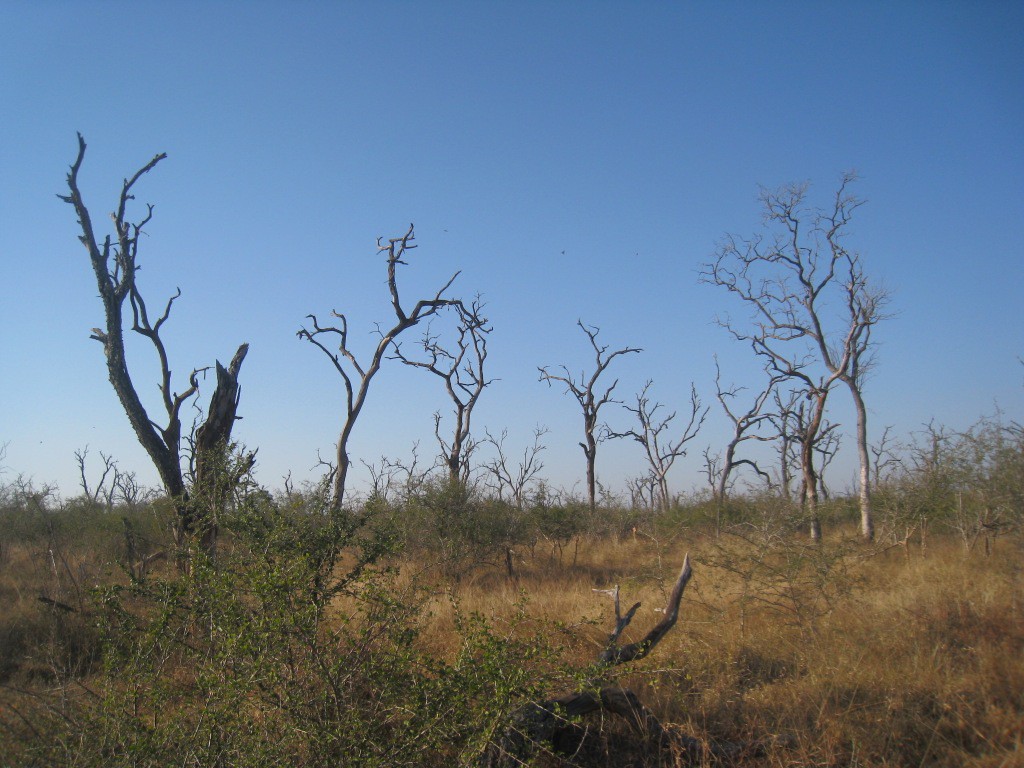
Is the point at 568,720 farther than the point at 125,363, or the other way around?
the point at 125,363

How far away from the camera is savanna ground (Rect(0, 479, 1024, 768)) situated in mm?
4012

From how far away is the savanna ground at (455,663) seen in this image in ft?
13.2

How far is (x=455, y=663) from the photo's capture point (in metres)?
4.87

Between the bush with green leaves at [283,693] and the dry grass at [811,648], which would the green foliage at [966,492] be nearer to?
the dry grass at [811,648]

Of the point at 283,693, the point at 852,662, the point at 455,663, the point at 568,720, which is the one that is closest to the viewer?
the point at 283,693

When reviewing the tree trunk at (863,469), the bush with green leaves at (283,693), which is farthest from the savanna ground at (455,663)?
the tree trunk at (863,469)

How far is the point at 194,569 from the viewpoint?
479cm

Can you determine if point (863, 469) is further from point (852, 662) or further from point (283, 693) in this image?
point (283, 693)

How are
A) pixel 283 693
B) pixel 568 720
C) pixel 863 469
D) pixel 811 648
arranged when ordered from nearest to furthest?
pixel 283 693
pixel 568 720
pixel 811 648
pixel 863 469

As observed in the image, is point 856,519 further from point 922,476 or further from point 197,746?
point 197,746

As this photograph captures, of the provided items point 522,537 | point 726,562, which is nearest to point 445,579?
point 522,537

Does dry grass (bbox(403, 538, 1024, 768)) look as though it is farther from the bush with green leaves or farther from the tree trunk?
the tree trunk

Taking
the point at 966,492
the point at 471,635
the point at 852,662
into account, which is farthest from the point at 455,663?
the point at 966,492

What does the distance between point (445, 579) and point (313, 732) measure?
7.72 meters
